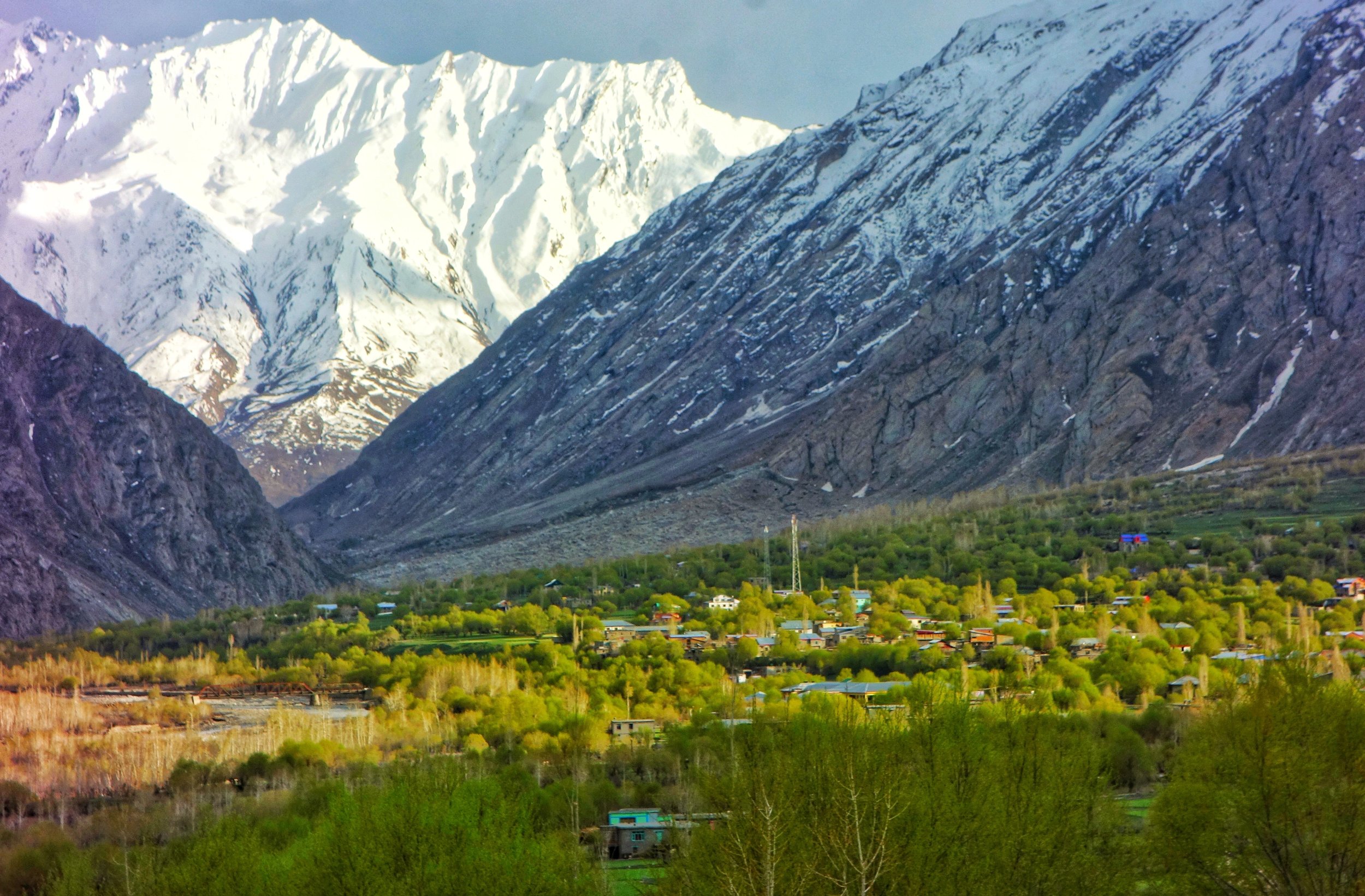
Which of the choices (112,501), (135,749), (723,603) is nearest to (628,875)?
(135,749)

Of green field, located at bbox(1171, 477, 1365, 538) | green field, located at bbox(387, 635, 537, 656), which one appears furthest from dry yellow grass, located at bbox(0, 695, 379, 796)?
green field, located at bbox(1171, 477, 1365, 538)

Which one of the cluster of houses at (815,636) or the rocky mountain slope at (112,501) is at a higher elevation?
the rocky mountain slope at (112,501)

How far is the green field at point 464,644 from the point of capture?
10075 centimetres

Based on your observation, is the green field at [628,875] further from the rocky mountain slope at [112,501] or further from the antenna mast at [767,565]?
the rocky mountain slope at [112,501]

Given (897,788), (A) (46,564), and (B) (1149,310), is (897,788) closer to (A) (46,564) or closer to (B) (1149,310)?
(A) (46,564)

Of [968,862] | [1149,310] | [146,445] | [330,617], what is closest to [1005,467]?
[1149,310]

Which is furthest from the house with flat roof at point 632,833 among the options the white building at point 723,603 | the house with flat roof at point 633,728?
the white building at point 723,603

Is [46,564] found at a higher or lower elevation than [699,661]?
higher

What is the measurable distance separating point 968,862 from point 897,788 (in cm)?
179

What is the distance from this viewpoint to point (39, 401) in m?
145

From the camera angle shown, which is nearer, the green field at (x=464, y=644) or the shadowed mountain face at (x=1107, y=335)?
the green field at (x=464, y=644)

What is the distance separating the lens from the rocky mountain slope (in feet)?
408

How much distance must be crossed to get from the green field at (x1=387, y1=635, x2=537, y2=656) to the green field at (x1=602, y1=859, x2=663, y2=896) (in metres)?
54.7

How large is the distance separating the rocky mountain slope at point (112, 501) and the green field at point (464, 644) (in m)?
27.6
